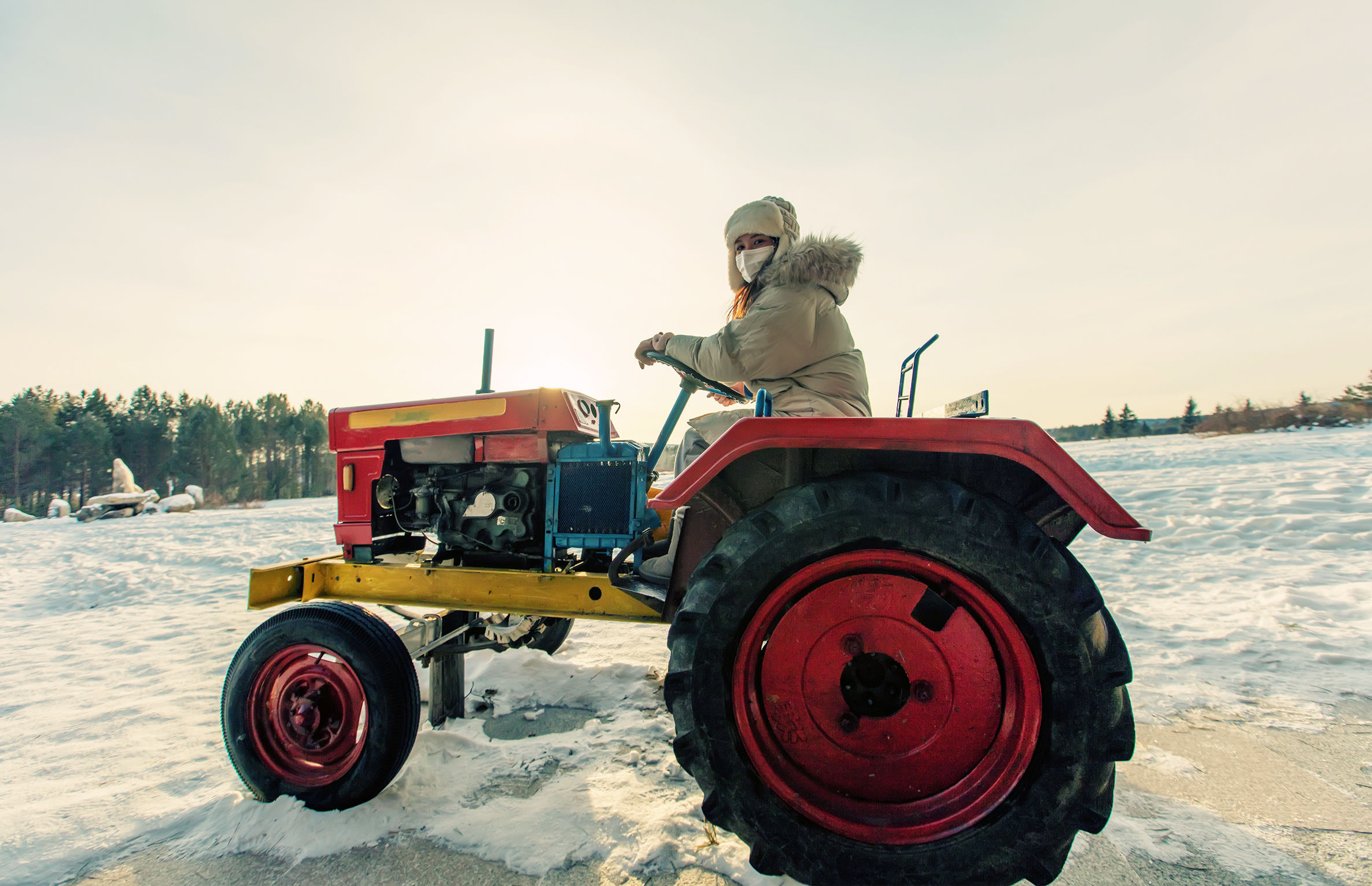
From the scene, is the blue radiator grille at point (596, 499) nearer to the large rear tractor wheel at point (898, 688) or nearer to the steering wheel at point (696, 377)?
the steering wheel at point (696, 377)

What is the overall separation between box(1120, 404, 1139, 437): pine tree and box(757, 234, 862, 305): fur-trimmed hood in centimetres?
2783

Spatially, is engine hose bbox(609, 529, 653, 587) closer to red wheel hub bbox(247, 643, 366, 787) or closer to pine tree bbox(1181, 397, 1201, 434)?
A: red wheel hub bbox(247, 643, 366, 787)

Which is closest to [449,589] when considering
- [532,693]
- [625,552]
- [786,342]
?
[625,552]

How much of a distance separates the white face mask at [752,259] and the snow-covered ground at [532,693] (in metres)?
1.92

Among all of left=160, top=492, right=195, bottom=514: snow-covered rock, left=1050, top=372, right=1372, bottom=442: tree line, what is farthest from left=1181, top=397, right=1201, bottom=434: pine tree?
left=160, top=492, right=195, bottom=514: snow-covered rock

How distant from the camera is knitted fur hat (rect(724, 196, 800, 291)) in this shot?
7.27 feet

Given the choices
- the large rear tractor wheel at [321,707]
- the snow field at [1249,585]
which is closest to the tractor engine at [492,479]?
the large rear tractor wheel at [321,707]

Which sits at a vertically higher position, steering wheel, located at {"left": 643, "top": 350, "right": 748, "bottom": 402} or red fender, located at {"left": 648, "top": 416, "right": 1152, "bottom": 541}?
steering wheel, located at {"left": 643, "top": 350, "right": 748, "bottom": 402}

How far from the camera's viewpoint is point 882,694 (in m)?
1.50

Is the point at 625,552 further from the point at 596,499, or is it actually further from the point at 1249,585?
the point at 1249,585

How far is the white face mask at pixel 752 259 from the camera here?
2.25 metres

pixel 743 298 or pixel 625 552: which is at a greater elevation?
pixel 743 298

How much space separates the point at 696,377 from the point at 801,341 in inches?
20.9

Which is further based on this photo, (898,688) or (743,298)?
(743,298)
